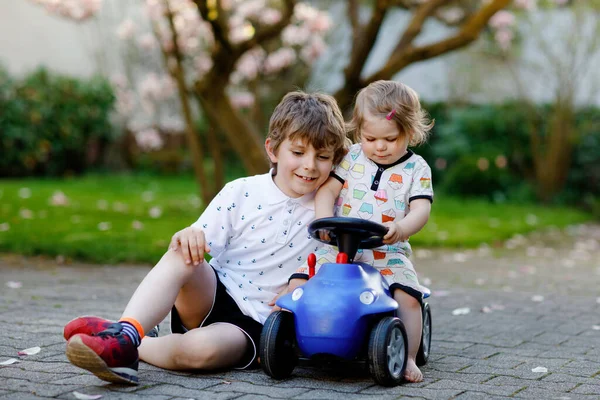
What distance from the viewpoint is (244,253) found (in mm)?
3531

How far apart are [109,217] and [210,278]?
593 cm

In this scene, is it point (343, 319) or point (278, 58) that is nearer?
point (343, 319)

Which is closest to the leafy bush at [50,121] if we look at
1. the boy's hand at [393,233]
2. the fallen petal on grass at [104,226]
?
the fallen petal on grass at [104,226]

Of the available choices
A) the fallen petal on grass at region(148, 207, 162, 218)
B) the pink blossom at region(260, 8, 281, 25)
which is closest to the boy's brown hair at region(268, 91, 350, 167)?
the fallen petal on grass at region(148, 207, 162, 218)

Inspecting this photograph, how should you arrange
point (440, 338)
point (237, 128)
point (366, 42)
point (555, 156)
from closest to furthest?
→ point (440, 338) → point (366, 42) → point (237, 128) → point (555, 156)

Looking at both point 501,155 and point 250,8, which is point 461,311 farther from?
point 501,155

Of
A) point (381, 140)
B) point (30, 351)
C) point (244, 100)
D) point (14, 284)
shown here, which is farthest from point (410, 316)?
point (244, 100)

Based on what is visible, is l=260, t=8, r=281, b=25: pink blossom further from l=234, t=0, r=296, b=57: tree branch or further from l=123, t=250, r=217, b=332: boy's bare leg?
l=123, t=250, r=217, b=332: boy's bare leg

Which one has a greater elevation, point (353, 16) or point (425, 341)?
point (353, 16)

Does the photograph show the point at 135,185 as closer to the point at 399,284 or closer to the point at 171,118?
the point at 171,118

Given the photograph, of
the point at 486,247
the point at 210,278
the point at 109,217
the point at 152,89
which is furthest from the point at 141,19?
the point at 210,278

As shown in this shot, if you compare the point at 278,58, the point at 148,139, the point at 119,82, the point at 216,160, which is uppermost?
the point at 119,82

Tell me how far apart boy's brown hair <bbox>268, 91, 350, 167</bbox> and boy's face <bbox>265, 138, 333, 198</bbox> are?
0.09 feet

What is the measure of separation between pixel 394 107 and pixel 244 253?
2.95ft
